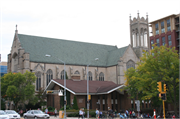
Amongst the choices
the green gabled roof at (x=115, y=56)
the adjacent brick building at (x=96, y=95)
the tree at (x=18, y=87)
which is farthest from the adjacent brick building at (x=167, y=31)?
the tree at (x=18, y=87)

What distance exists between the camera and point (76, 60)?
6788cm

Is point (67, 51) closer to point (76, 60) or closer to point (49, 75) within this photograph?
point (76, 60)

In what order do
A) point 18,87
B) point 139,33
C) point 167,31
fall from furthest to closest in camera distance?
point 167,31 → point 139,33 → point 18,87

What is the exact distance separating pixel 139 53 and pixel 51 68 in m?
27.5

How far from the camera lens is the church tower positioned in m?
75.9

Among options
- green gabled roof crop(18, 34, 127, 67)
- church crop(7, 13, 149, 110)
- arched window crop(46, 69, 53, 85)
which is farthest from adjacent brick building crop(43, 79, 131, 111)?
green gabled roof crop(18, 34, 127, 67)

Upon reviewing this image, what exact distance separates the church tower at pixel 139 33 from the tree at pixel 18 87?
3699 centimetres

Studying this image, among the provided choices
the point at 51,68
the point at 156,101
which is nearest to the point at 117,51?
the point at 51,68

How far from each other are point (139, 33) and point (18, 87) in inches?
1623

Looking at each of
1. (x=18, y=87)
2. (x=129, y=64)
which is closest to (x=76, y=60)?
(x=129, y=64)

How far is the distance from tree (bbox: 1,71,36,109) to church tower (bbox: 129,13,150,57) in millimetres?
36987

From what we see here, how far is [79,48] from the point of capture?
237ft

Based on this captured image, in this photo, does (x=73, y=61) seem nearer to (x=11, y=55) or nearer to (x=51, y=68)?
(x=51, y=68)

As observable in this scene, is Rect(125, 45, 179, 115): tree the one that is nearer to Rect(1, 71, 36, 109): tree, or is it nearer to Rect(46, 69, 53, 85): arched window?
Rect(1, 71, 36, 109): tree
